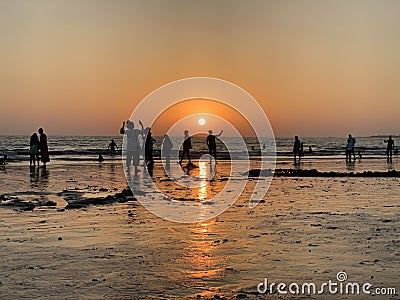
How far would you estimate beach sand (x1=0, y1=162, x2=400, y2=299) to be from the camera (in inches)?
284

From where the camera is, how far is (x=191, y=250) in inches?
370

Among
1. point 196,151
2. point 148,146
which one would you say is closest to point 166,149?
point 148,146

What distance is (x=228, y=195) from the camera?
60.4 ft

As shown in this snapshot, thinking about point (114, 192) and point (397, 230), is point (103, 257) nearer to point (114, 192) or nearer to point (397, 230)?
point (397, 230)

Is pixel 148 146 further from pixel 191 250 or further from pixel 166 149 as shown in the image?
pixel 191 250

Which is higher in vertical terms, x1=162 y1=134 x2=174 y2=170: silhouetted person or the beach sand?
x1=162 y1=134 x2=174 y2=170: silhouetted person

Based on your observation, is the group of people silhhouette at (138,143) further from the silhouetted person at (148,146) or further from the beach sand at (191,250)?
the beach sand at (191,250)

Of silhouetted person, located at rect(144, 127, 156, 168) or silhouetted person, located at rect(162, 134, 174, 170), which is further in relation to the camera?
silhouetted person, located at rect(162, 134, 174, 170)

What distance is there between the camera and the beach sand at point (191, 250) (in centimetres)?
722

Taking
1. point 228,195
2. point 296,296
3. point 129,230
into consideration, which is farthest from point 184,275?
point 228,195

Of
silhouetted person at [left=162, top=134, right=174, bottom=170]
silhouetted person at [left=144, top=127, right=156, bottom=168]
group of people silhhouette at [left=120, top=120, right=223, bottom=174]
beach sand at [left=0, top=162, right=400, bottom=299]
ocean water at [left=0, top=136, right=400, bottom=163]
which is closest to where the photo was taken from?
beach sand at [left=0, top=162, right=400, bottom=299]

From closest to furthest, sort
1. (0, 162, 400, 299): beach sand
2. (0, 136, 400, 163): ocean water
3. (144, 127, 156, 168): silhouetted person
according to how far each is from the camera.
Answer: (0, 162, 400, 299): beach sand
(144, 127, 156, 168): silhouetted person
(0, 136, 400, 163): ocean water

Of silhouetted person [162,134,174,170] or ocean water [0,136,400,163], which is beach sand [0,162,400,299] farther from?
ocean water [0,136,400,163]

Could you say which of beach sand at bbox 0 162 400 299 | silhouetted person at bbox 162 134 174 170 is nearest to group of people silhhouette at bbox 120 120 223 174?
silhouetted person at bbox 162 134 174 170
